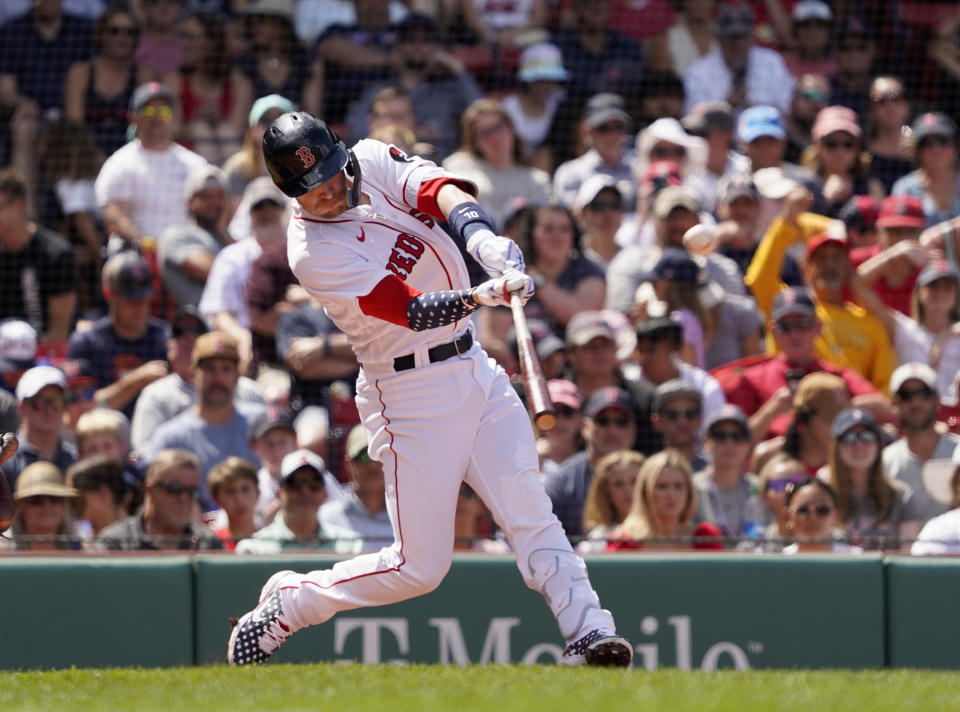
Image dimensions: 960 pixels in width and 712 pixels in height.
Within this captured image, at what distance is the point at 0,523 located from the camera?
5074 millimetres

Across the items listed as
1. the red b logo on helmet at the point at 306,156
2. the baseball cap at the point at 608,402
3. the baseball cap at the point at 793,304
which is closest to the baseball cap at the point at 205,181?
the baseball cap at the point at 608,402

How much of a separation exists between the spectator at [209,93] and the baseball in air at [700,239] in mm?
3174

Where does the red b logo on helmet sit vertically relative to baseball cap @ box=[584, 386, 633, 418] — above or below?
above

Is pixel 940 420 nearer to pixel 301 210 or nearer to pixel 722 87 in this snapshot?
pixel 722 87

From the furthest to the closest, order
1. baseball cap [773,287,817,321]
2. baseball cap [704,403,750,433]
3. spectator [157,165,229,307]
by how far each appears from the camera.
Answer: spectator [157,165,229,307] → baseball cap [773,287,817,321] → baseball cap [704,403,750,433]

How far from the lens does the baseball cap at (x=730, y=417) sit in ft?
23.8

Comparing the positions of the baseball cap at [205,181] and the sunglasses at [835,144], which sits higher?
the sunglasses at [835,144]

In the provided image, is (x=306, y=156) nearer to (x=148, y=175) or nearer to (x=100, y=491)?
(x=100, y=491)

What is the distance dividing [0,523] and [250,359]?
341 centimetres

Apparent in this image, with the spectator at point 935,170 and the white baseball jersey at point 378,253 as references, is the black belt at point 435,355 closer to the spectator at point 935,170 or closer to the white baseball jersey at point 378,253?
the white baseball jersey at point 378,253

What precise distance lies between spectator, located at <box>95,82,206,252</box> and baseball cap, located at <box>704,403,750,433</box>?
11.4 feet

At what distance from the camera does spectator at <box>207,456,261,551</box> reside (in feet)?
22.6

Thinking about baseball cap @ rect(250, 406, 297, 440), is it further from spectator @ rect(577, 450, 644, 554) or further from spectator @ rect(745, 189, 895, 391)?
spectator @ rect(745, 189, 895, 391)

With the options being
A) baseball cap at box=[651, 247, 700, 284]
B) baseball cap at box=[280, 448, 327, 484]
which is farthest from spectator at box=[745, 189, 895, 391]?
baseball cap at box=[280, 448, 327, 484]
